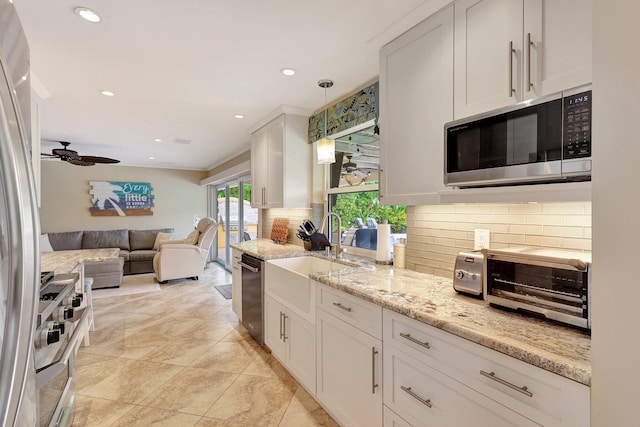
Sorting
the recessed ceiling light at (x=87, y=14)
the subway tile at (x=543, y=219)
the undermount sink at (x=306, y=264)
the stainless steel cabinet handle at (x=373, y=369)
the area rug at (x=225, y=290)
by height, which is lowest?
the area rug at (x=225, y=290)

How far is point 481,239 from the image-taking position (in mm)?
1719

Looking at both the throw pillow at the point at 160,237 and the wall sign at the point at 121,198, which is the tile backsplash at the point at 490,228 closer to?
the throw pillow at the point at 160,237

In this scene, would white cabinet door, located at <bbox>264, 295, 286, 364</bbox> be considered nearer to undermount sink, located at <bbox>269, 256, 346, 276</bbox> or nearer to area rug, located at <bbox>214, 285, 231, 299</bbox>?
undermount sink, located at <bbox>269, 256, 346, 276</bbox>

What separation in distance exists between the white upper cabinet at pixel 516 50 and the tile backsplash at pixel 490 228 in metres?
0.54

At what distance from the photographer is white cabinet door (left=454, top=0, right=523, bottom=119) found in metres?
1.31

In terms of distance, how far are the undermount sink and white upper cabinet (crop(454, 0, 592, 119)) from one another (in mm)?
1649

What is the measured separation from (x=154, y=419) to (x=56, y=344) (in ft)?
4.19

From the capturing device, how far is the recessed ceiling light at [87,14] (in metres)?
1.71

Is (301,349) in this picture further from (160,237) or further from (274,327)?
(160,237)

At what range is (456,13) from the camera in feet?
5.10

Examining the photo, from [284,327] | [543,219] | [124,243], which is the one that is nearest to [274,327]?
[284,327]

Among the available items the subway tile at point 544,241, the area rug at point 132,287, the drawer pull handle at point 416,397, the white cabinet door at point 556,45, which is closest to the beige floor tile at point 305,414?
the drawer pull handle at point 416,397

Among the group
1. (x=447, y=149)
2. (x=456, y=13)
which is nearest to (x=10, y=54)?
(x=447, y=149)

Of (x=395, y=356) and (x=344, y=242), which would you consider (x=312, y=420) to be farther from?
(x=344, y=242)
